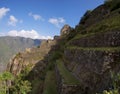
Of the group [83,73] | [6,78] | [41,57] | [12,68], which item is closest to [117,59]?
[83,73]

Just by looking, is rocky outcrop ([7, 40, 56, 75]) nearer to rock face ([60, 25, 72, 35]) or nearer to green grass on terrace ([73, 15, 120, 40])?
rock face ([60, 25, 72, 35])

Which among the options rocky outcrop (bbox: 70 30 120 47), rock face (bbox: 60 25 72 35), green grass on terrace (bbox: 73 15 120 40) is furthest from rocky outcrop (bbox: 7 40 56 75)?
rocky outcrop (bbox: 70 30 120 47)

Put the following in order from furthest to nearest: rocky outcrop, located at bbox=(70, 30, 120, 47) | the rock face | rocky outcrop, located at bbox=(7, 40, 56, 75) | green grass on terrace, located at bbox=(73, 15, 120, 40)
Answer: the rock face < rocky outcrop, located at bbox=(7, 40, 56, 75) < green grass on terrace, located at bbox=(73, 15, 120, 40) < rocky outcrop, located at bbox=(70, 30, 120, 47)

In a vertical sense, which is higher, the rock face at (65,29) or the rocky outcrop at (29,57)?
the rock face at (65,29)

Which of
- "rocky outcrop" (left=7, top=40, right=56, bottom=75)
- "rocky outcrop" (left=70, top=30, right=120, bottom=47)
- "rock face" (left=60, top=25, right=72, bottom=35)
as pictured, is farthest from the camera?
"rock face" (left=60, top=25, right=72, bottom=35)

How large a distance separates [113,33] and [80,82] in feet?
23.0

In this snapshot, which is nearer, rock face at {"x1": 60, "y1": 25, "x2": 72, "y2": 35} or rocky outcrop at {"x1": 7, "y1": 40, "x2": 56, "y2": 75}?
rocky outcrop at {"x1": 7, "y1": 40, "x2": 56, "y2": 75}

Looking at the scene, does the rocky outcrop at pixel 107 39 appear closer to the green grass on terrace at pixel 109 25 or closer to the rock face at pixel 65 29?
the green grass on terrace at pixel 109 25

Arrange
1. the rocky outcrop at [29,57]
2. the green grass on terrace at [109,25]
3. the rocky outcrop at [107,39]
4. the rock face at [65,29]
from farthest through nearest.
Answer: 1. the rock face at [65,29]
2. the rocky outcrop at [29,57]
3. the green grass on terrace at [109,25]
4. the rocky outcrop at [107,39]

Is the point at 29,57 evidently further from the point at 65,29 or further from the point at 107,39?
the point at 107,39

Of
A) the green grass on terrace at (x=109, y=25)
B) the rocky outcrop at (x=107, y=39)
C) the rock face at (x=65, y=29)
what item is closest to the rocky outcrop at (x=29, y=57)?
the rock face at (x=65, y=29)

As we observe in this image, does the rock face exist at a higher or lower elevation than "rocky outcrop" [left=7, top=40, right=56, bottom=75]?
higher

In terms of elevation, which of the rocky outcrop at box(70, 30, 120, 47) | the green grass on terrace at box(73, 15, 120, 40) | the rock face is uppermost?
the rock face

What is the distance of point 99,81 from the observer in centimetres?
2128
